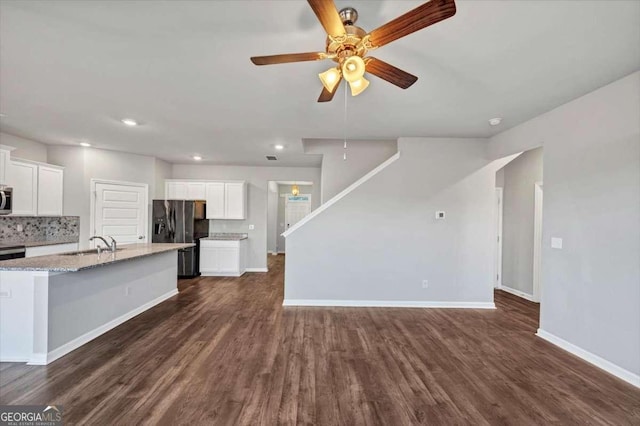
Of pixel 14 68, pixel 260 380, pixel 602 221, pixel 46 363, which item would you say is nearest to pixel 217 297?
pixel 46 363

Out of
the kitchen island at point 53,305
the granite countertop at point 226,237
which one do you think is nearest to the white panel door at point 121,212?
the granite countertop at point 226,237

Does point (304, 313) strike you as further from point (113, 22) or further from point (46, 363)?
point (113, 22)

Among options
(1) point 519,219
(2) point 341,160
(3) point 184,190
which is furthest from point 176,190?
(1) point 519,219

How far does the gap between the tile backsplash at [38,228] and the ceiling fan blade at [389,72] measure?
19.3ft

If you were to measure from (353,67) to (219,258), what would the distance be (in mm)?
5615

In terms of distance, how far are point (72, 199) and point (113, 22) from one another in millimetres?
4669

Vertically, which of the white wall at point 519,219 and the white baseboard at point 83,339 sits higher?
the white wall at point 519,219

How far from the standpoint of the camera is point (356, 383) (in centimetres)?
238

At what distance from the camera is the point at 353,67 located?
171cm

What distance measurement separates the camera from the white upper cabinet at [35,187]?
4.24 metres

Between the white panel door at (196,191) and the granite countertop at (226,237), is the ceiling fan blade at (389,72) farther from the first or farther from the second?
the white panel door at (196,191)

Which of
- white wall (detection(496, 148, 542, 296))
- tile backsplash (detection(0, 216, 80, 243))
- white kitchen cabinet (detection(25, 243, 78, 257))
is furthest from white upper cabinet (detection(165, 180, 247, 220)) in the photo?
white wall (detection(496, 148, 542, 296))

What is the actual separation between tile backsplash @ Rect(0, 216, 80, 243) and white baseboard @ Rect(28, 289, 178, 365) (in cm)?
242

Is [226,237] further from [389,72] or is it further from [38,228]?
[389,72]
